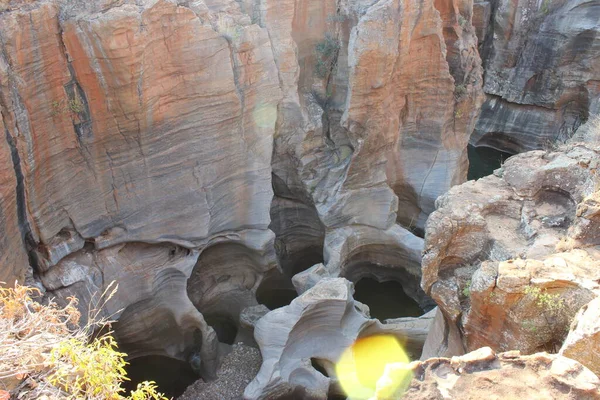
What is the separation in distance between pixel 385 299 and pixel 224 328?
13.3 feet

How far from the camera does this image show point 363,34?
10.2 meters

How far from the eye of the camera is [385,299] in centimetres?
1264

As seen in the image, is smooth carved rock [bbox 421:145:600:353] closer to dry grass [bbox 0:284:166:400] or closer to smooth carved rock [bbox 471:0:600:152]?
dry grass [bbox 0:284:166:400]

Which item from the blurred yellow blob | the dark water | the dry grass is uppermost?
the dry grass

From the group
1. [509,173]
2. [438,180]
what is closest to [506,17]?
[438,180]

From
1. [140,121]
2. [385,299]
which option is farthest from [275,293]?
[140,121]

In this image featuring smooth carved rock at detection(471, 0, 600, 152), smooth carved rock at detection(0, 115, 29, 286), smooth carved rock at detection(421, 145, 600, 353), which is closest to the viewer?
smooth carved rock at detection(421, 145, 600, 353)

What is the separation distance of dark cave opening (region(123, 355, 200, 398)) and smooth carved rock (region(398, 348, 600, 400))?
288 inches

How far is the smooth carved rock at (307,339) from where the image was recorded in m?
8.55

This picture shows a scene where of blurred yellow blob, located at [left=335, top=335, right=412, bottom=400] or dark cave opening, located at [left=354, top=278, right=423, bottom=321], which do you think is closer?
blurred yellow blob, located at [left=335, top=335, right=412, bottom=400]

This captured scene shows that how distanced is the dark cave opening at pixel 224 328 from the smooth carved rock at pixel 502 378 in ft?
26.0

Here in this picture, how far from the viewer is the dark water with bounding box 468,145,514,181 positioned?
19.2 m

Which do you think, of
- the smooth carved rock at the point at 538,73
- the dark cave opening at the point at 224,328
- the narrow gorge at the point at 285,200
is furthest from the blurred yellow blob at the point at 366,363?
the smooth carved rock at the point at 538,73

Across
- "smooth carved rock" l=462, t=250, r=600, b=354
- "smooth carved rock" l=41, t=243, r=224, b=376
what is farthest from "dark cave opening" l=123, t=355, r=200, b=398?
"smooth carved rock" l=462, t=250, r=600, b=354
